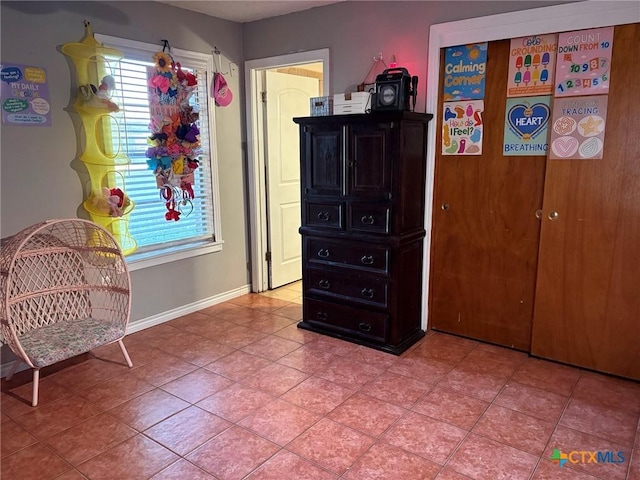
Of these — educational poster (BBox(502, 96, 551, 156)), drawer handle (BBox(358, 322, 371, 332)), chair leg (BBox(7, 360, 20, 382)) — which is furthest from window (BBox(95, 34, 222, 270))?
educational poster (BBox(502, 96, 551, 156))

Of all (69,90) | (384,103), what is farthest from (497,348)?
(69,90)

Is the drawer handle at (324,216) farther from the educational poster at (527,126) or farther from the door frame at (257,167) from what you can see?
the educational poster at (527,126)

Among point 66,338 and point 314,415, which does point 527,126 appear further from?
point 66,338

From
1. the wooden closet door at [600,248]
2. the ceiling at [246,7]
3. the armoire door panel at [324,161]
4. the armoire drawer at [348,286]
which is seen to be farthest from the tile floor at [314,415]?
the ceiling at [246,7]

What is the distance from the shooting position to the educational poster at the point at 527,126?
2.83 metres

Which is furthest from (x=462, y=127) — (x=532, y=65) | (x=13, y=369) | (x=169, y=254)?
(x=13, y=369)

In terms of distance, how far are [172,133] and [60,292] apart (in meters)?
1.39

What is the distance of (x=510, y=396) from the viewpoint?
2580mm

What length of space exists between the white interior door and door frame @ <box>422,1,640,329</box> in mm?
1602

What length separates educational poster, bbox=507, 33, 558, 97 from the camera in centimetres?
276

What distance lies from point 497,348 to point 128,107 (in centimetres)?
306

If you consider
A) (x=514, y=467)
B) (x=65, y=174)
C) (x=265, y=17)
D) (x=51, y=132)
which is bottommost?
(x=514, y=467)

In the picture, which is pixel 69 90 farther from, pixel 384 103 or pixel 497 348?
pixel 497 348

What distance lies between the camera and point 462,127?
312 cm
